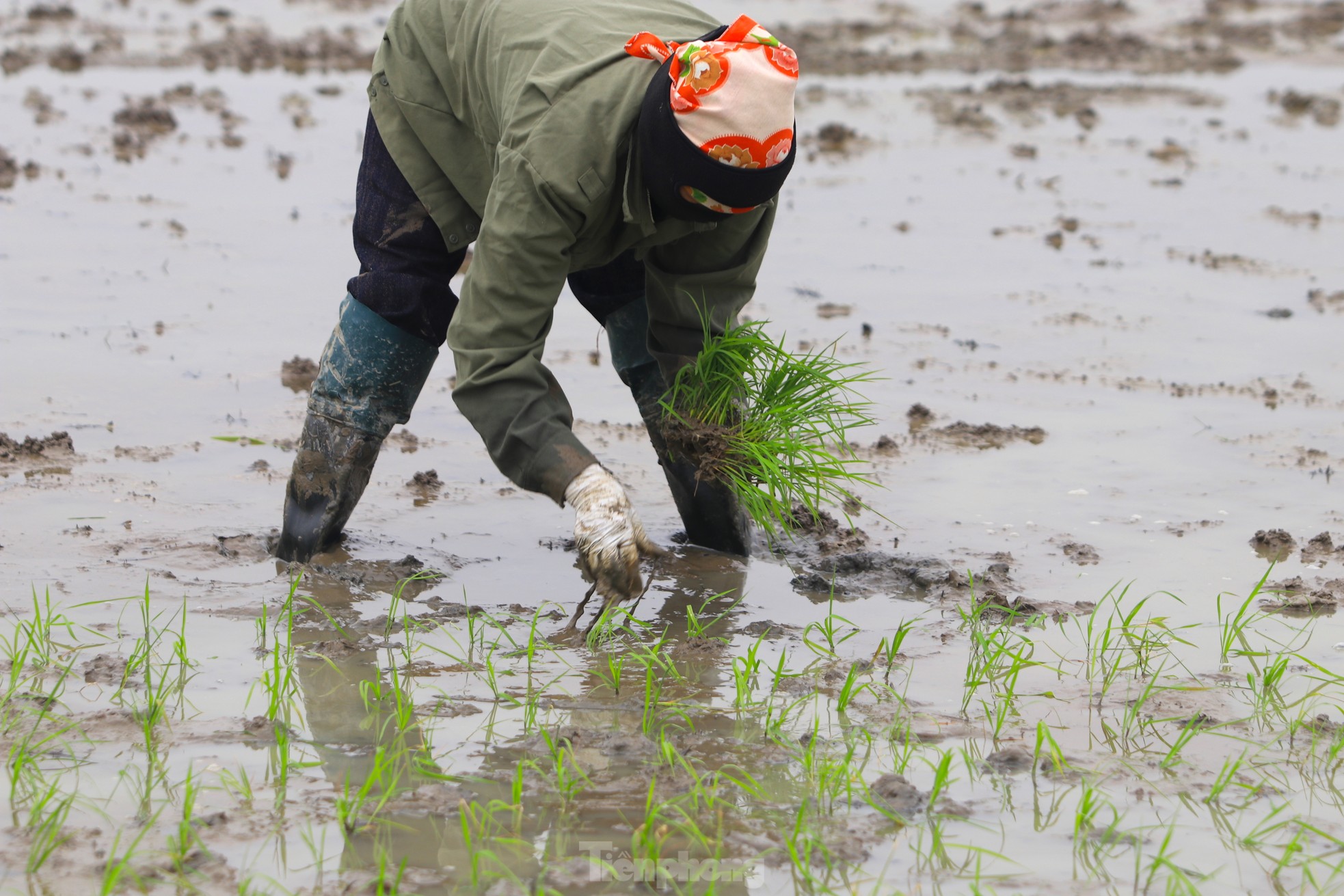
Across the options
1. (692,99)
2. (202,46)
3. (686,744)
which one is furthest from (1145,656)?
(202,46)

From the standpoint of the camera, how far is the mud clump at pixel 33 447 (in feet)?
15.5

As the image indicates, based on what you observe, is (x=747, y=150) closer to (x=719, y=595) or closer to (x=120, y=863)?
(x=719, y=595)

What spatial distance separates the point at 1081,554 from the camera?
14.2 feet

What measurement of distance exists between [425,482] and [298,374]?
1.21 m

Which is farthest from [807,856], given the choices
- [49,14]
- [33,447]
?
[49,14]

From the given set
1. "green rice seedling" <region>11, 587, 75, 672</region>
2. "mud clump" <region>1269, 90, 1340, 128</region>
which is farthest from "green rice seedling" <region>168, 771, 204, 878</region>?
"mud clump" <region>1269, 90, 1340, 128</region>

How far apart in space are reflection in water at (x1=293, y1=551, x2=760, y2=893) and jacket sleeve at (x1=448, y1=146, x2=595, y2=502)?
17.7 inches

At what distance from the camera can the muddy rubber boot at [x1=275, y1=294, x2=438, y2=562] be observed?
376 centimetres

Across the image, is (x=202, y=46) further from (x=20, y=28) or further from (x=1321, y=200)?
(x=1321, y=200)

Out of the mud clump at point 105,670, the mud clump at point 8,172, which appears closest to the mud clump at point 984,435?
the mud clump at point 105,670

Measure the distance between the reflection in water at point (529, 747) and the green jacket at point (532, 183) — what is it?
0.48 meters

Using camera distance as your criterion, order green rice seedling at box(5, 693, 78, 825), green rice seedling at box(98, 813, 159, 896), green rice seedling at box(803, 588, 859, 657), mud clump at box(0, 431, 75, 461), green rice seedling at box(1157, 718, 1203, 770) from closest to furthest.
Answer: green rice seedling at box(98, 813, 159, 896), green rice seedling at box(5, 693, 78, 825), green rice seedling at box(1157, 718, 1203, 770), green rice seedling at box(803, 588, 859, 657), mud clump at box(0, 431, 75, 461)

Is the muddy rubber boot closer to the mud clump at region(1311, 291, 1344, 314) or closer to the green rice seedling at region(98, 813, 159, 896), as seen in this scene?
the green rice seedling at region(98, 813, 159, 896)

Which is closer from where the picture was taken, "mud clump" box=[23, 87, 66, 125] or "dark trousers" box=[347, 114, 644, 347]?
"dark trousers" box=[347, 114, 644, 347]
